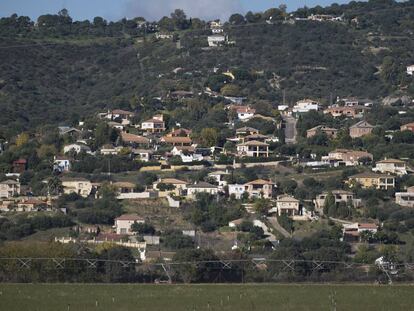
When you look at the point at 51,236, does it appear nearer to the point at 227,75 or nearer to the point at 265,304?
the point at 265,304

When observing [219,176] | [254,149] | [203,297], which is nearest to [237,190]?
[219,176]

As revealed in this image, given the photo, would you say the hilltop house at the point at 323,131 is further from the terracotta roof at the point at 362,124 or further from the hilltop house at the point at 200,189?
the hilltop house at the point at 200,189

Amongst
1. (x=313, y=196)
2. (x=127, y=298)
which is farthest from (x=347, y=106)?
(x=127, y=298)

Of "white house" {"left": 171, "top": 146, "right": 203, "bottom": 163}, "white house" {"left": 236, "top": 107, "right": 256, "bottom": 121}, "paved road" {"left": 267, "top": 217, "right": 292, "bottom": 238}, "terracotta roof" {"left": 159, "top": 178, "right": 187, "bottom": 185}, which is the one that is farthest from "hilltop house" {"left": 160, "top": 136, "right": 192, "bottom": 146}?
"paved road" {"left": 267, "top": 217, "right": 292, "bottom": 238}

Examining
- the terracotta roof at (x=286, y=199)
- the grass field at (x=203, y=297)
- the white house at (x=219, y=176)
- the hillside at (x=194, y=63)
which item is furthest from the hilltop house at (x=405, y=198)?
the hillside at (x=194, y=63)

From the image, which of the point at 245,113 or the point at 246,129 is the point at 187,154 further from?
the point at 245,113

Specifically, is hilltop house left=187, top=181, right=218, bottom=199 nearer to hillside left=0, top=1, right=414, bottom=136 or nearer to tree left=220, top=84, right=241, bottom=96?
hillside left=0, top=1, right=414, bottom=136
